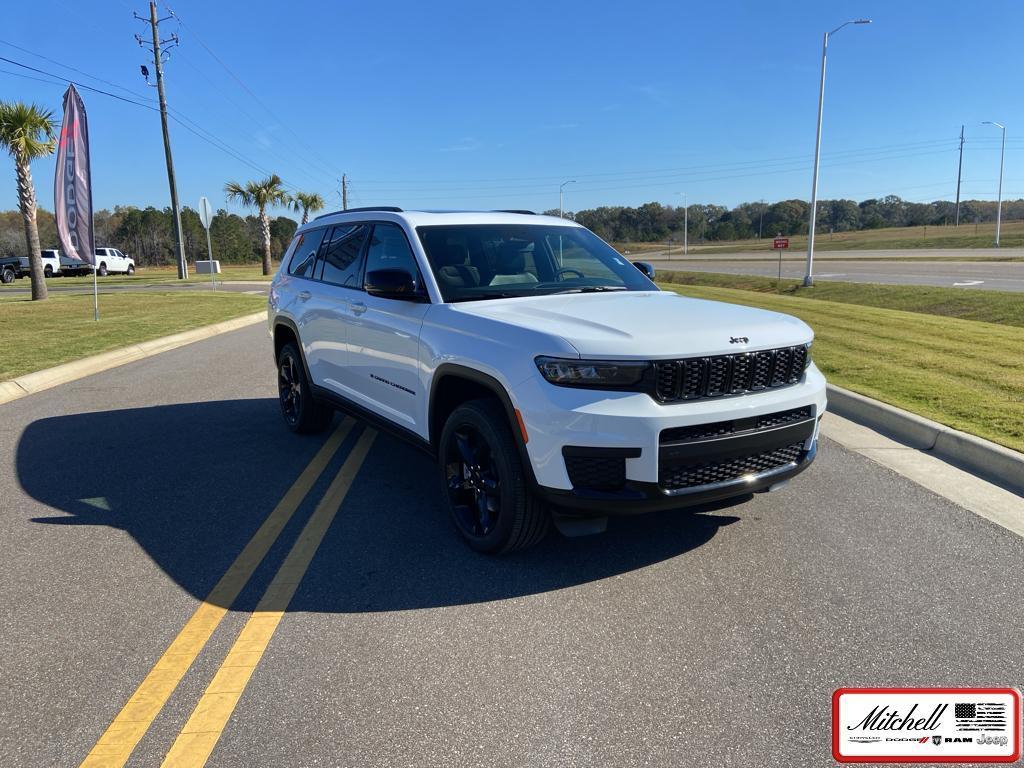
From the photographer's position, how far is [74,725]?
2.71 meters

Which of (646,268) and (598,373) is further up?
(646,268)

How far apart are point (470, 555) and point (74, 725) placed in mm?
2004

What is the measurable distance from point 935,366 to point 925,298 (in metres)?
12.1

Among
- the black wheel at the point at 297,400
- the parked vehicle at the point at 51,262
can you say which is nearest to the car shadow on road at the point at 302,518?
the black wheel at the point at 297,400

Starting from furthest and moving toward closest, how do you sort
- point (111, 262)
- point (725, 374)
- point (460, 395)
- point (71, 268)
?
point (111, 262) < point (71, 268) < point (460, 395) < point (725, 374)

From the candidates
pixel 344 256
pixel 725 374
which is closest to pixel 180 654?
pixel 725 374

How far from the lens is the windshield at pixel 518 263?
188 inches

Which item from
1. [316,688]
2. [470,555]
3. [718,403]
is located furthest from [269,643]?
[718,403]

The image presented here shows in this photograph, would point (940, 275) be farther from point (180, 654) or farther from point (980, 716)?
point (180, 654)

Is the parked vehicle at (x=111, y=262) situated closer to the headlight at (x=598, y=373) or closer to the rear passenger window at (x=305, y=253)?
the rear passenger window at (x=305, y=253)

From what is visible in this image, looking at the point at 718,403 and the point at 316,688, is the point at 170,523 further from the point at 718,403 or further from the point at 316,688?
the point at 718,403

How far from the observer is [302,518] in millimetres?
4723

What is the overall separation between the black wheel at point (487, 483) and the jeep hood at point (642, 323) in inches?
22.1

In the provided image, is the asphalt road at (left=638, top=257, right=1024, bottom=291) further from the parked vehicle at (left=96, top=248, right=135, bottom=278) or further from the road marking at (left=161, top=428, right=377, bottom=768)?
the parked vehicle at (left=96, top=248, right=135, bottom=278)
